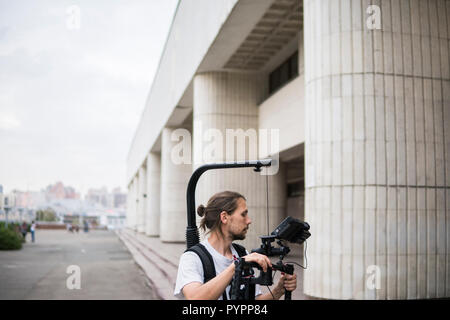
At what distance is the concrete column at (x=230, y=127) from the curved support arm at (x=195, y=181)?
16.8 meters

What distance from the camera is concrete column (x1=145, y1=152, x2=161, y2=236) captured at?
4184cm

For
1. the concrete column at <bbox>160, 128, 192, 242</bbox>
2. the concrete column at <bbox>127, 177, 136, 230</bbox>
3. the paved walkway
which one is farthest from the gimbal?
the concrete column at <bbox>127, 177, 136, 230</bbox>

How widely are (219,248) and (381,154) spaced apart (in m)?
7.31

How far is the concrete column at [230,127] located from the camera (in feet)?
64.6

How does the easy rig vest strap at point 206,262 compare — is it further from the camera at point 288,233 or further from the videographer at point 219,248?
the camera at point 288,233

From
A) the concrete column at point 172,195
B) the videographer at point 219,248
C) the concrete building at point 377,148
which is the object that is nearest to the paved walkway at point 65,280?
the concrete building at point 377,148

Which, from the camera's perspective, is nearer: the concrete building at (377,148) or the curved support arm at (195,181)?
the curved support arm at (195,181)

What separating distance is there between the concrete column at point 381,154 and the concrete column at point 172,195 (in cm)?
2270
